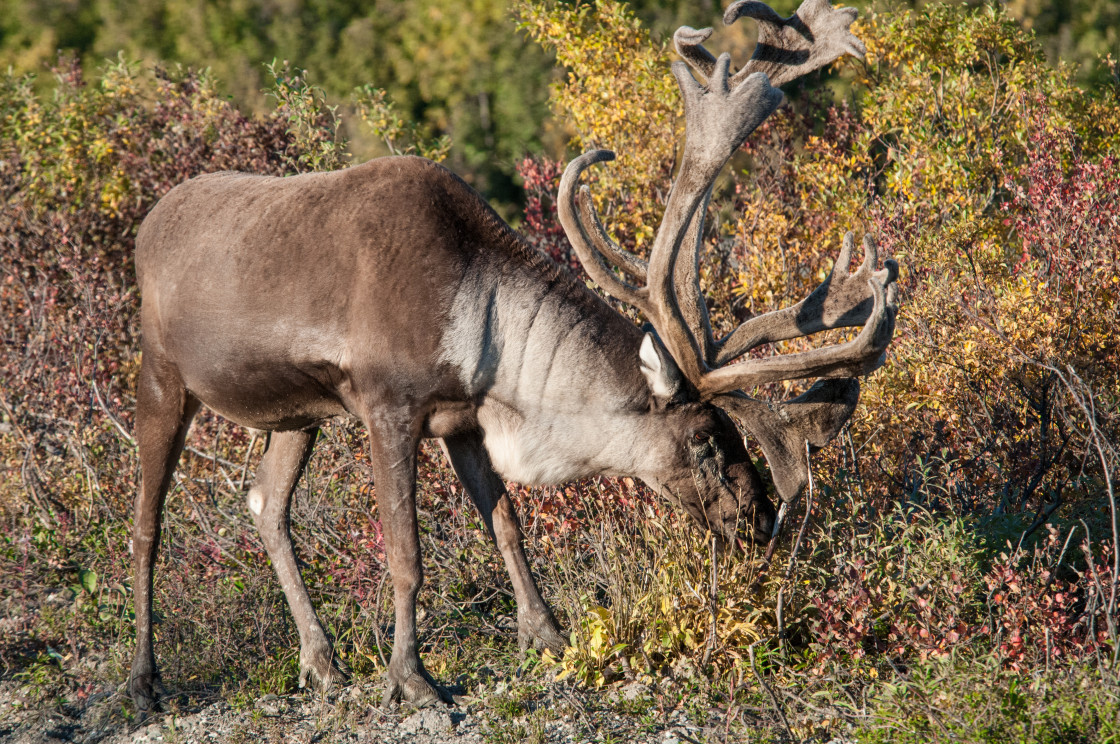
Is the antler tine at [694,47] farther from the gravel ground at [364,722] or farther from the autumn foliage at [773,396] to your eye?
the gravel ground at [364,722]

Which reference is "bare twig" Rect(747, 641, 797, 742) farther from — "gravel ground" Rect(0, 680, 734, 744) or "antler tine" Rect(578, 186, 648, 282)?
"antler tine" Rect(578, 186, 648, 282)

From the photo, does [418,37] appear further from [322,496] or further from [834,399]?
[834,399]

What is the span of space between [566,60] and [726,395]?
4.95 m

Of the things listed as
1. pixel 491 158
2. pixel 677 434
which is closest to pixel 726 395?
pixel 677 434

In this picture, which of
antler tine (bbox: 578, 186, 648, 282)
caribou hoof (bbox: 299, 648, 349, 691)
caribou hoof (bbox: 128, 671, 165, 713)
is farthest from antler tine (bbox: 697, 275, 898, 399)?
caribou hoof (bbox: 128, 671, 165, 713)

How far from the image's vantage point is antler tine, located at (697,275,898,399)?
3928mm

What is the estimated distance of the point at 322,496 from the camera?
5934 millimetres

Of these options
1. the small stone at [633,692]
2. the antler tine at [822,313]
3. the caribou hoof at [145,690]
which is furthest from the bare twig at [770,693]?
the caribou hoof at [145,690]

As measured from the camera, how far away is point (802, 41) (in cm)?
484

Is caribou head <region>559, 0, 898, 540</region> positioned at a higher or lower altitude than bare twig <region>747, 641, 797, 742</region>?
higher

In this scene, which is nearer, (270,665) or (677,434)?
(677,434)

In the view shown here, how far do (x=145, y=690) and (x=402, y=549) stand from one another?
1.40m

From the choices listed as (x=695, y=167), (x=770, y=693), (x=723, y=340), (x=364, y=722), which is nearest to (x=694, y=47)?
(x=695, y=167)

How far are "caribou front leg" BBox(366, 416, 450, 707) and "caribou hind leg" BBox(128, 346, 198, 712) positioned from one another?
118 cm
